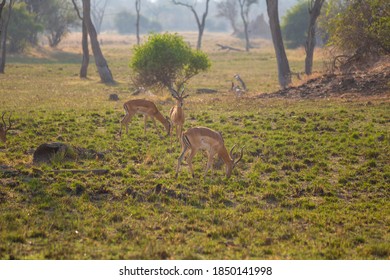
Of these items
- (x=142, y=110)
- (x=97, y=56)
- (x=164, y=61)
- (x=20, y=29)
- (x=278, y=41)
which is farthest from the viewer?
(x=20, y=29)

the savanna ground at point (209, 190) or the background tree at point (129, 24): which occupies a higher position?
the background tree at point (129, 24)

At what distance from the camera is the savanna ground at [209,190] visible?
304 inches

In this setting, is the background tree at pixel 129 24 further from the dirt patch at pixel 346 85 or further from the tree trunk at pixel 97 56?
the dirt patch at pixel 346 85

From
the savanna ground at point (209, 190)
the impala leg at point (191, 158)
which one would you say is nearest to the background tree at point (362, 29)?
the savanna ground at point (209, 190)

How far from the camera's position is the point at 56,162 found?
11.6m

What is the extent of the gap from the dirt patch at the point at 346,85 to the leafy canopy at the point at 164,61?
498cm

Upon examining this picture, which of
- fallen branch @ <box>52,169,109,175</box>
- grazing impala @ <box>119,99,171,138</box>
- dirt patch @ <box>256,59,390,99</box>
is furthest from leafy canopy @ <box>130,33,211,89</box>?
fallen branch @ <box>52,169,109,175</box>

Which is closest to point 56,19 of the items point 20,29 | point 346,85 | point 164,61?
point 20,29

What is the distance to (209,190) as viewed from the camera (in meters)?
10.3

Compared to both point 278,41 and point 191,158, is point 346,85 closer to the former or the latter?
point 278,41

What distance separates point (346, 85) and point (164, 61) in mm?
8779

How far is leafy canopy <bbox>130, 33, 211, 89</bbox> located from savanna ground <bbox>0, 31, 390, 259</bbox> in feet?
25.1

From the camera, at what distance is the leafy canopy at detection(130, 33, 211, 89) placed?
26.5 m

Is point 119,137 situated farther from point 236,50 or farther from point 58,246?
point 236,50
